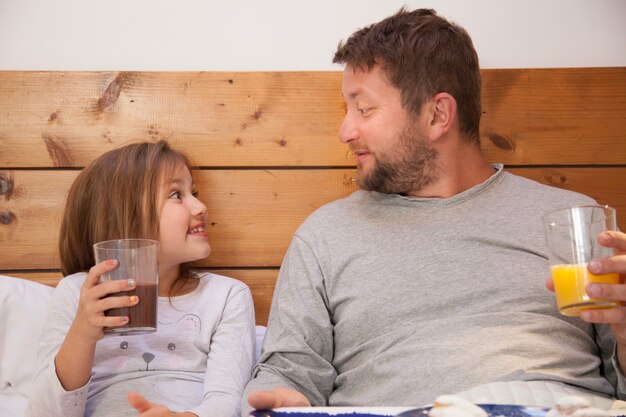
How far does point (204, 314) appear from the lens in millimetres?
1688

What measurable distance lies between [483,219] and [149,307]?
2.46 feet

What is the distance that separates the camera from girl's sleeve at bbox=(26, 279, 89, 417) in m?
1.43

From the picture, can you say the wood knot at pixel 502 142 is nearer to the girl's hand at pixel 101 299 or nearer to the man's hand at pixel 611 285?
the man's hand at pixel 611 285

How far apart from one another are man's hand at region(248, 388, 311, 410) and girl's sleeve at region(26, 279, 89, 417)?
0.48 metres

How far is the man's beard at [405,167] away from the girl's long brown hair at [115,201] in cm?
49

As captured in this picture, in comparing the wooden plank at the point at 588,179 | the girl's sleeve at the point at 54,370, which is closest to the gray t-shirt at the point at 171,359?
the girl's sleeve at the point at 54,370

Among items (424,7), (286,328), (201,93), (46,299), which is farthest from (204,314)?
(424,7)

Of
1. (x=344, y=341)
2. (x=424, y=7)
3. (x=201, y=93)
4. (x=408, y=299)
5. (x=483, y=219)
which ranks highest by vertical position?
(x=424, y=7)

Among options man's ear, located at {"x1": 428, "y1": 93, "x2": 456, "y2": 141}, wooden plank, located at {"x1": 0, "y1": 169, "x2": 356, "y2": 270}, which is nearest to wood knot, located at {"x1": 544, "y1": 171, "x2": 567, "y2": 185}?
man's ear, located at {"x1": 428, "y1": 93, "x2": 456, "y2": 141}

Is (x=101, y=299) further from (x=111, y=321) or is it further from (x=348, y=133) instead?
(x=348, y=133)

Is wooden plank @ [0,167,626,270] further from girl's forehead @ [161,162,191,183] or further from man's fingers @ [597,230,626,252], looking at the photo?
man's fingers @ [597,230,626,252]

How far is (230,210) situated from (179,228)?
9.7 inches

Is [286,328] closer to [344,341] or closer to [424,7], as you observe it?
[344,341]

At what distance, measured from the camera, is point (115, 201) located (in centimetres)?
173
